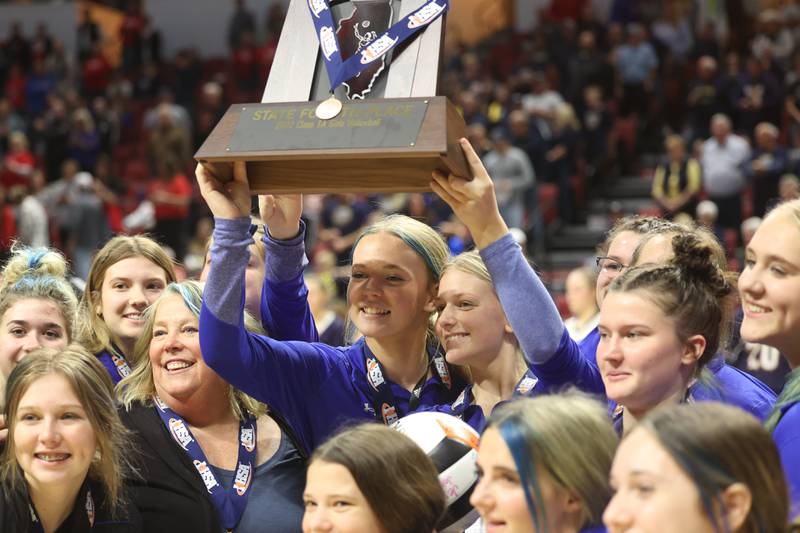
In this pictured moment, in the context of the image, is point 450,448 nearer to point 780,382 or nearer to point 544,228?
point 780,382

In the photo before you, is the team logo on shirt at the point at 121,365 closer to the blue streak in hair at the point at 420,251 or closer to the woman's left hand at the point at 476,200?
the blue streak in hair at the point at 420,251

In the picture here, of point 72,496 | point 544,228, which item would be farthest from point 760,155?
point 72,496

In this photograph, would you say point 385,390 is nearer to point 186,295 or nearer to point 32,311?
point 186,295

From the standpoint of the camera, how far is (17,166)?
14.3m

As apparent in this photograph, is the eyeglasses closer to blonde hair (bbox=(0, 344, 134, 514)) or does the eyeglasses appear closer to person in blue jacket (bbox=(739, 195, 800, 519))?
person in blue jacket (bbox=(739, 195, 800, 519))

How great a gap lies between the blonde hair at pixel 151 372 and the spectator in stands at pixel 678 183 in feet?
29.9

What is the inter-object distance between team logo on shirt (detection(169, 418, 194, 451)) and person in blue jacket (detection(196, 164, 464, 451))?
0.33m

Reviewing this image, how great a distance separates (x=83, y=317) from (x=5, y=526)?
1.24 meters

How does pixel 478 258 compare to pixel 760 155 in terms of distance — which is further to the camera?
pixel 760 155

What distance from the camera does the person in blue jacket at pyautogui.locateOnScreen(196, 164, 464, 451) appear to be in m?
3.38

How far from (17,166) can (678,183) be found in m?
7.81

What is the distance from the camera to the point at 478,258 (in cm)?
351

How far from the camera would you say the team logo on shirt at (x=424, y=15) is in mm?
3160

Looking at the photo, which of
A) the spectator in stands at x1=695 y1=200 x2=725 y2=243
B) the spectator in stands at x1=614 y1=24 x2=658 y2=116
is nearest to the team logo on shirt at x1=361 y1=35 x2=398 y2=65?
the spectator in stands at x1=695 y1=200 x2=725 y2=243
